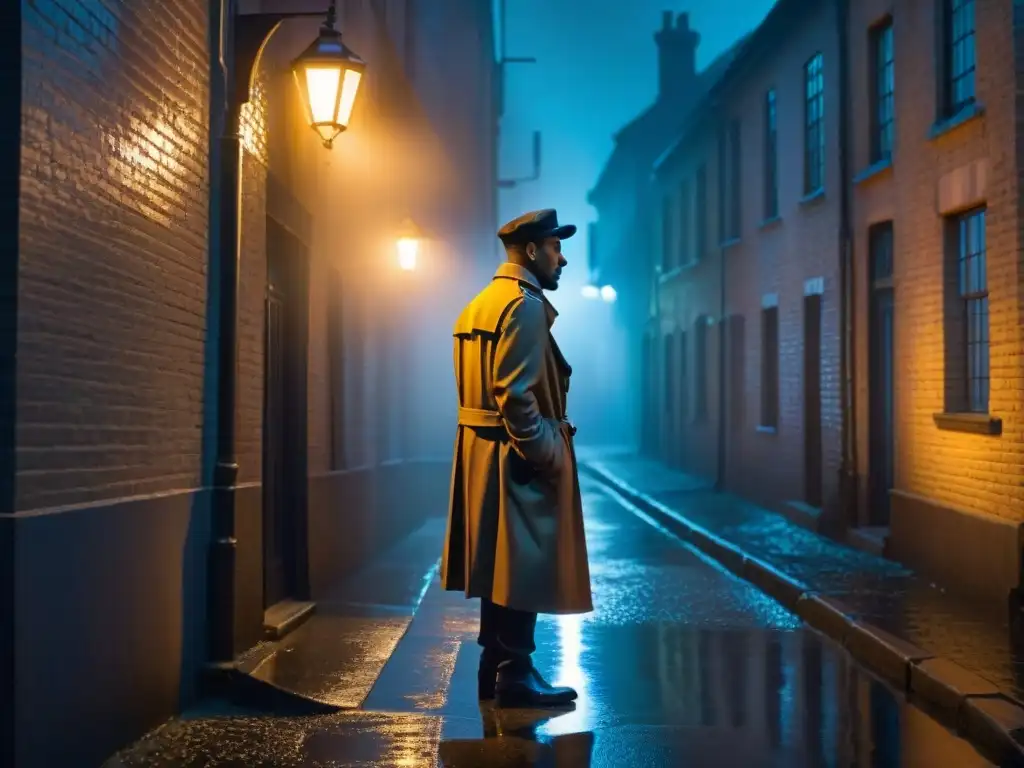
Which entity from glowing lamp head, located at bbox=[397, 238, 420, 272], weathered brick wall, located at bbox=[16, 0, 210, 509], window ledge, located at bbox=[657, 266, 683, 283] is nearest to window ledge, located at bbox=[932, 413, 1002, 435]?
glowing lamp head, located at bbox=[397, 238, 420, 272]

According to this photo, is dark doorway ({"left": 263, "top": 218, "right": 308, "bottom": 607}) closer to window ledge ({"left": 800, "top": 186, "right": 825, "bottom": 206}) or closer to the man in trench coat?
the man in trench coat

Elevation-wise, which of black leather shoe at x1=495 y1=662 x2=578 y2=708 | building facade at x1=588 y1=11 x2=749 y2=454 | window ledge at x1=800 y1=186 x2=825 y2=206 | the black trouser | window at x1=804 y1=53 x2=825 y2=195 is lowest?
black leather shoe at x1=495 y1=662 x2=578 y2=708

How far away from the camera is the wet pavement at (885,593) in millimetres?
7492

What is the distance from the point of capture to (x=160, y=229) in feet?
19.0

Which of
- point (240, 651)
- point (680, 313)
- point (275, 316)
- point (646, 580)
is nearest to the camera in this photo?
point (240, 651)

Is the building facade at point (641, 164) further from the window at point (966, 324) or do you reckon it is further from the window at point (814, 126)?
the window at point (966, 324)

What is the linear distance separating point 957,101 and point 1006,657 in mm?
5567

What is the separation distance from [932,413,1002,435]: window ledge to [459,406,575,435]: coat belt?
5051 millimetres

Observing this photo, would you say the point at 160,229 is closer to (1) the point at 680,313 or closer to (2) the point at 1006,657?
(2) the point at 1006,657

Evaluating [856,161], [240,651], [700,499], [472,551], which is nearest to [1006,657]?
[472,551]

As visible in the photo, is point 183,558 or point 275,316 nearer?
point 183,558

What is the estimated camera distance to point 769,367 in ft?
60.8

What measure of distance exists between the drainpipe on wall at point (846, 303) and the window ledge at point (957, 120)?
119 inches

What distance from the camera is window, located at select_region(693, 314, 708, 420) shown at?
78.9ft
